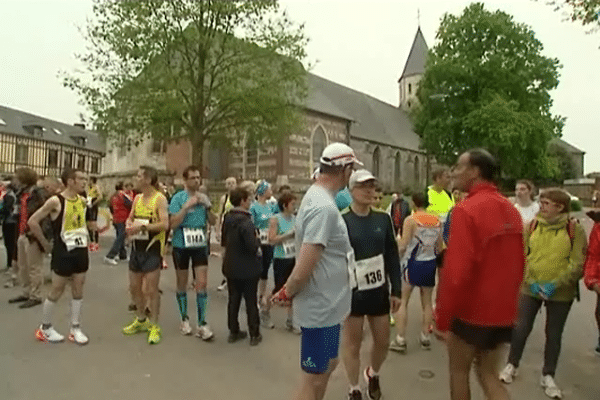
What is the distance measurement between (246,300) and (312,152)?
109 ft

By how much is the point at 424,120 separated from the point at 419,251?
3109 centimetres

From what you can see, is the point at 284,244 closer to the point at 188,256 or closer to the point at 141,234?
the point at 188,256

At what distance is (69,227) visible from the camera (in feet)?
19.5

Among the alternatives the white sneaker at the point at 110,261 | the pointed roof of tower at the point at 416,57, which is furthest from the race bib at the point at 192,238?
the pointed roof of tower at the point at 416,57

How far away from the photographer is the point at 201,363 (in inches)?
209

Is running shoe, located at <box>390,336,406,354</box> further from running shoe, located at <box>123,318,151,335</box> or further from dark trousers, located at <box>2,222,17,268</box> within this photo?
dark trousers, located at <box>2,222,17,268</box>

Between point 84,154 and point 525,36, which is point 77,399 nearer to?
point 525,36

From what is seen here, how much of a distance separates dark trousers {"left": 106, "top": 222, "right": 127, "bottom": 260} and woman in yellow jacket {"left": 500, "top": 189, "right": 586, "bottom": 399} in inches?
384

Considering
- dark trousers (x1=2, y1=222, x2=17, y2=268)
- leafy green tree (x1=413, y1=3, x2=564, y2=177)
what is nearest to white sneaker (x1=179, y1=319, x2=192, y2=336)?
dark trousers (x1=2, y1=222, x2=17, y2=268)

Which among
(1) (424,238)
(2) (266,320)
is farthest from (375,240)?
(2) (266,320)

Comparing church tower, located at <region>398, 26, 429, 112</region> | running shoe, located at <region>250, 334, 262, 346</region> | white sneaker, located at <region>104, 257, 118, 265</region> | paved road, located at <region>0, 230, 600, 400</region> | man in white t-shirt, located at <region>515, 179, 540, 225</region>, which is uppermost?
church tower, located at <region>398, 26, 429, 112</region>

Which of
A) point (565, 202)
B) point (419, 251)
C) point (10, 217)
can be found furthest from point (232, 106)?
point (565, 202)

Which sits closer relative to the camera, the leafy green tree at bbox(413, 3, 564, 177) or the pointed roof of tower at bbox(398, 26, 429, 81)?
the leafy green tree at bbox(413, 3, 564, 177)

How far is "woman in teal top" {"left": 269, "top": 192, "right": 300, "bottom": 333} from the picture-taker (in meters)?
6.65
